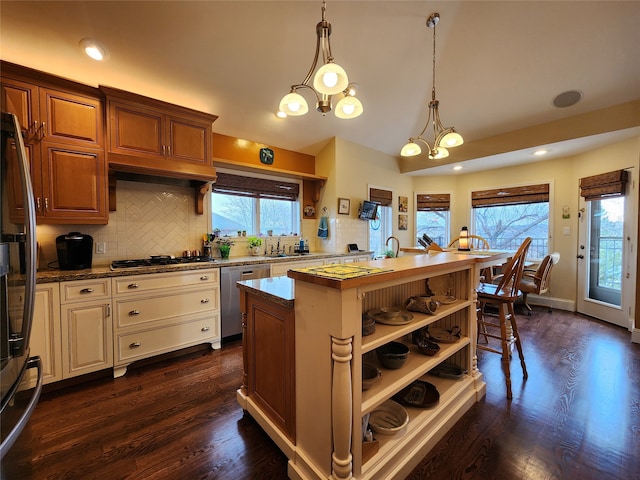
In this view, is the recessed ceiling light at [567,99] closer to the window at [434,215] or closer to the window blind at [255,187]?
the window at [434,215]

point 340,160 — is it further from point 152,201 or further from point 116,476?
point 116,476

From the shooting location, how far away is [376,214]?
4.57 meters

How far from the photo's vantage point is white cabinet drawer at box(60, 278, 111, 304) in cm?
198

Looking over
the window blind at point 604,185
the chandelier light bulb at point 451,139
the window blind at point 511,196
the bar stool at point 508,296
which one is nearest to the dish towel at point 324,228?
the chandelier light bulb at point 451,139

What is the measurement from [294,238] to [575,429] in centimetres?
336

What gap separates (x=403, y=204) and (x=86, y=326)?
4810 mm

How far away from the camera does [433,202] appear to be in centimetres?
528

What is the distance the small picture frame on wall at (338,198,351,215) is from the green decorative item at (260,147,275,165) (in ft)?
3.74

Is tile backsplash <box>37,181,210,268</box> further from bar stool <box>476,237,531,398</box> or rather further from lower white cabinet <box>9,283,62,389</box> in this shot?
bar stool <box>476,237,531,398</box>

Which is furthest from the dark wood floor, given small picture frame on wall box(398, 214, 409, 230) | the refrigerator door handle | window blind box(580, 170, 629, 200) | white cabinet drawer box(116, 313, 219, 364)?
small picture frame on wall box(398, 214, 409, 230)

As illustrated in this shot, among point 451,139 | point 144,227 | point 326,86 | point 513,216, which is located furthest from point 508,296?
point 144,227

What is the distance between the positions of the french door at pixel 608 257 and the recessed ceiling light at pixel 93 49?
5589 millimetres

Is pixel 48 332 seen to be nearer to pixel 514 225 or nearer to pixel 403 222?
pixel 403 222

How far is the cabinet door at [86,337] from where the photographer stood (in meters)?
2.01
